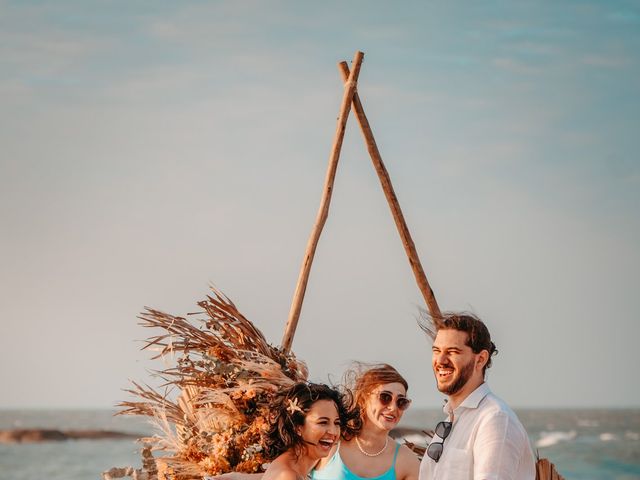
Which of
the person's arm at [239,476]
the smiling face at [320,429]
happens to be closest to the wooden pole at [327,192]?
the person's arm at [239,476]

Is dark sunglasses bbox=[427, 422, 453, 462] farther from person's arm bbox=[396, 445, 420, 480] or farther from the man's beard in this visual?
person's arm bbox=[396, 445, 420, 480]

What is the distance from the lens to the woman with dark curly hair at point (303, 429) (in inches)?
201

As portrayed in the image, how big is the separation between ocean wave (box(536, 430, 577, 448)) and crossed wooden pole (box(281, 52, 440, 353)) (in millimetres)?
29536

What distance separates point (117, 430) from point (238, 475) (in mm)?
41563

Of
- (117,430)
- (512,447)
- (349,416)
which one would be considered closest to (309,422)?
(349,416)

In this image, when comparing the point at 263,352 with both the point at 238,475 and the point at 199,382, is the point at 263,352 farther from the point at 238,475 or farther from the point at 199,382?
the point at 238,475

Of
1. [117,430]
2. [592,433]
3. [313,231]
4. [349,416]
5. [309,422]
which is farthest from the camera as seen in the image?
[117,430]

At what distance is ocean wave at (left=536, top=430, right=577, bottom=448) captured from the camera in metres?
36.1

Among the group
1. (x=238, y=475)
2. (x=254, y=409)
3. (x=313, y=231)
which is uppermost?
(x=313, y=231)

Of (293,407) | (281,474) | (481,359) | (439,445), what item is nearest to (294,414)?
(293,407)

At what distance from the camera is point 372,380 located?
5707mm

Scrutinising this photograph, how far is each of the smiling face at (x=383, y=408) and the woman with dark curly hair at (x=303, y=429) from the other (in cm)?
27

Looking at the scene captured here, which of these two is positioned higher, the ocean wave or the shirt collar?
the ocean wave

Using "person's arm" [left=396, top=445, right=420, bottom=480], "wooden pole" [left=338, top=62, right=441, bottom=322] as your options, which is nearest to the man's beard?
"person's arm" [left=396, top=445, right=420, bottom=480]
